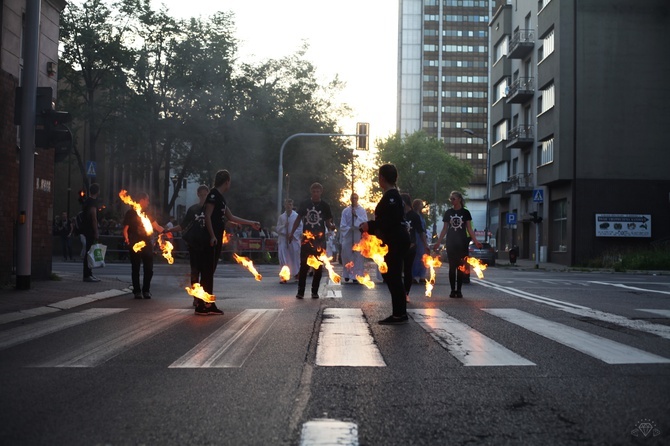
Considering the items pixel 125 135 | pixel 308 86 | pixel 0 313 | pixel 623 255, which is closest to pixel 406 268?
pixel 0 313

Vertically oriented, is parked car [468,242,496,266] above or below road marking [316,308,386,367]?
above

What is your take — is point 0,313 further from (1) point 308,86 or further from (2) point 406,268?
(1) point 308,86

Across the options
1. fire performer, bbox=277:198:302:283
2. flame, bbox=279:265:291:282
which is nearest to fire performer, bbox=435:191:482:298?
flame, bbox=279:265:291:282

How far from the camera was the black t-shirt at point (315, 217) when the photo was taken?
1295 cm

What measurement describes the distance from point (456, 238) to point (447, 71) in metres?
121

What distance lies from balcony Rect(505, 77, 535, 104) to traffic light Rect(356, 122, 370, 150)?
17.7 metres

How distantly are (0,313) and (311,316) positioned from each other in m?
3.81

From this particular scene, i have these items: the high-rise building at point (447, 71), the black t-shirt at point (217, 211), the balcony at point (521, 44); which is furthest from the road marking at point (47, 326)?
the high-rise building at point (447, 71)

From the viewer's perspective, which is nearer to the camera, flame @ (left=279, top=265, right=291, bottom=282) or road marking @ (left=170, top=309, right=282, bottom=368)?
road marking @ (left=170, top=309, right=282, bottom=368)

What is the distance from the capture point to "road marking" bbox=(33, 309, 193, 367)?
5992 mm

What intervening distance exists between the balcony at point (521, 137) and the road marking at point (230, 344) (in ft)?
131

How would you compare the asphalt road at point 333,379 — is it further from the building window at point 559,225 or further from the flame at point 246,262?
the building window at point 559,225

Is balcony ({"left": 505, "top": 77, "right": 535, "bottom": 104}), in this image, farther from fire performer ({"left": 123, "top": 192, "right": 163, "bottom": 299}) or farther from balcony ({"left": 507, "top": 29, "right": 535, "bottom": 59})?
fire performer ({"left": 123, "top": 192, "right": 163, "bottom": 299})

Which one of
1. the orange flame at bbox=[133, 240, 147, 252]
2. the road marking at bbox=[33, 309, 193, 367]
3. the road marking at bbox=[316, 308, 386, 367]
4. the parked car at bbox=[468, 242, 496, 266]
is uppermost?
the orange flame at bbox=[133, 240, 147, 252]
